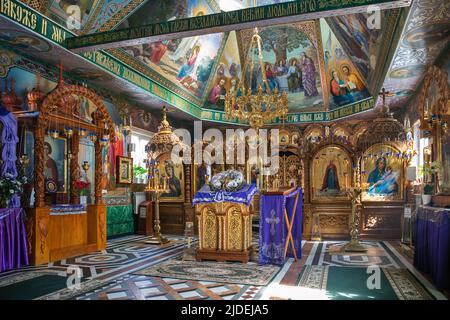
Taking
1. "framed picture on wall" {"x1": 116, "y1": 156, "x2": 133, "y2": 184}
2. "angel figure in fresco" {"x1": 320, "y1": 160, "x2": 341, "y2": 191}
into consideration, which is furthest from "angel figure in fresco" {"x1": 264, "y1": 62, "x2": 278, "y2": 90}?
"framed picture on wall" {"x1": 116, "y1": 156, "x2": 133, "y2": 184}

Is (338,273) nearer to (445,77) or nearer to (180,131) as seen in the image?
(445,77)

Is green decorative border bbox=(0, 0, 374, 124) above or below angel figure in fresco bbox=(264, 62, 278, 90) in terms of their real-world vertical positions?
below

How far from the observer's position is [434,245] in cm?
581

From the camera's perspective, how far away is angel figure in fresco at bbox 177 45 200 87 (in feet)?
43.8

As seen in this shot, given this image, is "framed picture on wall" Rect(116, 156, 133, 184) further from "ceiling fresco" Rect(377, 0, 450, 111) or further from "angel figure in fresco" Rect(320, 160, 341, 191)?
"ceiling fresco" Rect(377, 0, 450, 111)

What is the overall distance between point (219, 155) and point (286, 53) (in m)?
4.67

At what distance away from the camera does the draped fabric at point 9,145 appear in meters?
7.40

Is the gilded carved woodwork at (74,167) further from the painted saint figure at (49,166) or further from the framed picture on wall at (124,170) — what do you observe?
the framed picture on wall at (124,170)

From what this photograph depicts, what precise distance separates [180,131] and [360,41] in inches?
303

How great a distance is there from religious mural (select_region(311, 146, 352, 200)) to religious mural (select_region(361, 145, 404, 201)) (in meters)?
0.51

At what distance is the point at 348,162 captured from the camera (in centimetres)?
1176

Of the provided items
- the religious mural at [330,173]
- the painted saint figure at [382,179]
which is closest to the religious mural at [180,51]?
the religious mural at [330,173]

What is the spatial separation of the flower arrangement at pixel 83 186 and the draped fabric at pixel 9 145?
2443 mm
